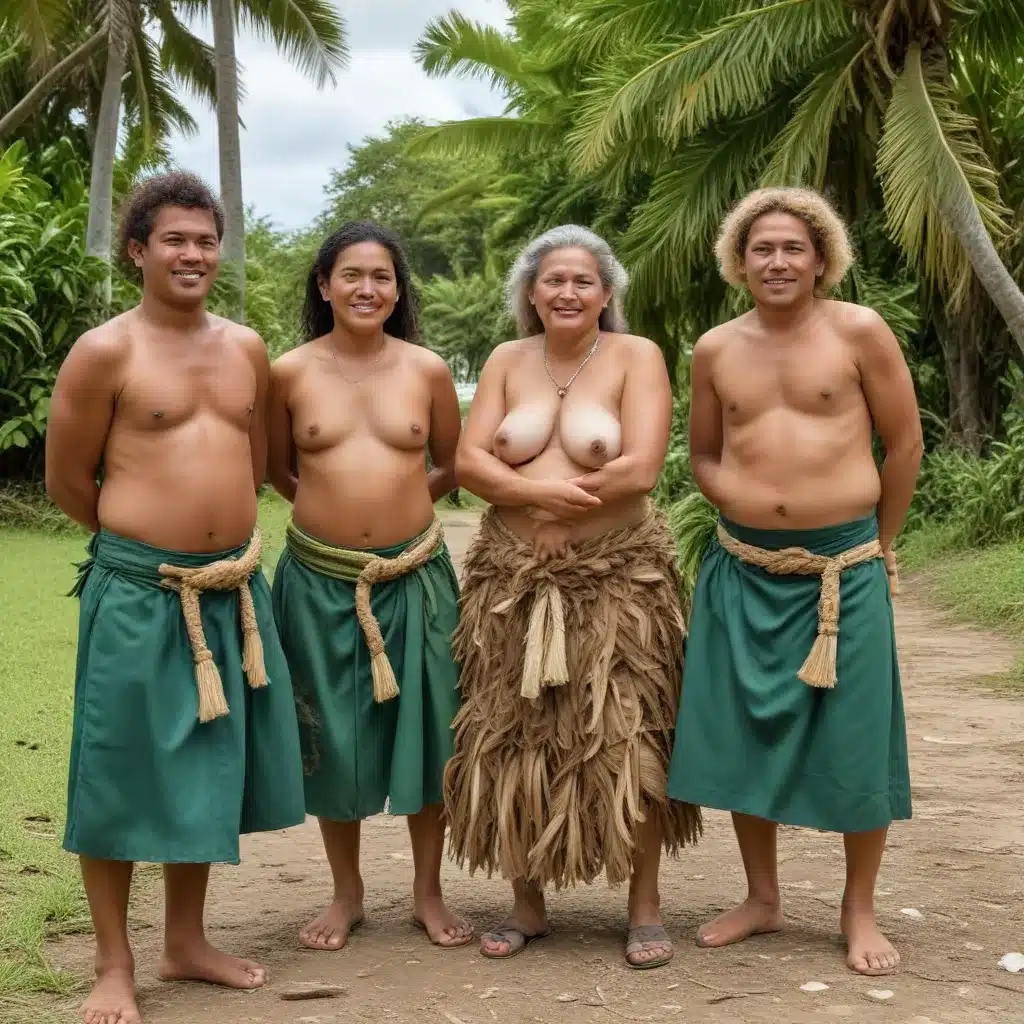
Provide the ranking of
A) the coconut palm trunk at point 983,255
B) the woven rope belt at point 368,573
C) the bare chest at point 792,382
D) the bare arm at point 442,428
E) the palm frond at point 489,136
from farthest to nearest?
the palm frond at point 489,136 → the coconut palm trunk at point 983,255 → the bare arm at point 442,428 → the woven rope belt at point 368,573 → the bare chest at point 792,382

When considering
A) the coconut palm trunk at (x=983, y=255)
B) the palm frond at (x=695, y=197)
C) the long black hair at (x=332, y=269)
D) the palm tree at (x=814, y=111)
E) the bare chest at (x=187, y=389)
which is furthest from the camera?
the palm frond at (x=695, y=197)

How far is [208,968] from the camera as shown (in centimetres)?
346

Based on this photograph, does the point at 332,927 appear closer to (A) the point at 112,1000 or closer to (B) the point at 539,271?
(A) the point at 112,1000

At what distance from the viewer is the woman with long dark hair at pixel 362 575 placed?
12.0 ft

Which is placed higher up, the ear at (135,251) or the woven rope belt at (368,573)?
the ear at (135,251)

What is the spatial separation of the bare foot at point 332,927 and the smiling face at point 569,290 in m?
1.64

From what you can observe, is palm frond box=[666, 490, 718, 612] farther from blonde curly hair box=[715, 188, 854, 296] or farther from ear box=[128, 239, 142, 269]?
ear box=[128, 239, 142, 269]

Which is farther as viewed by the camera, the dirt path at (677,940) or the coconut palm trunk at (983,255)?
the coconut palm trunk at (983,255)

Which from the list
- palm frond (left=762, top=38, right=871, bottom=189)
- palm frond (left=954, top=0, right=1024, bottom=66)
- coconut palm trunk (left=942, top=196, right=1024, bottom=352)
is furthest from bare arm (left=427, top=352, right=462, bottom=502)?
palm frond (left=954, top=0, right=1024, bottom=66)

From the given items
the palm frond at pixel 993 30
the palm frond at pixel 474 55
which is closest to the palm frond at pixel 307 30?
the palm frond at pixel 474 55

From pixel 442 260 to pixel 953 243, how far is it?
1535 inches

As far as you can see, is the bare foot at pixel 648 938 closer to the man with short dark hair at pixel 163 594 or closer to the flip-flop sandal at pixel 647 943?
the flip-flop sandal at pixel 647 943

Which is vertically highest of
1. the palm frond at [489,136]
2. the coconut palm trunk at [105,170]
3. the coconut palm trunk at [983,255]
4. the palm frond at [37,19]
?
the palm frond at [37,19]

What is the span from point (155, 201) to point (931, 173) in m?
7.15
